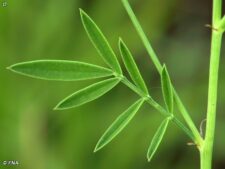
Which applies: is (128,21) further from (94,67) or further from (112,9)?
(94,67)

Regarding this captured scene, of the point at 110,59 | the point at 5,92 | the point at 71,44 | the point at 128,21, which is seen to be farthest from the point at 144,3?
the point at 110,59

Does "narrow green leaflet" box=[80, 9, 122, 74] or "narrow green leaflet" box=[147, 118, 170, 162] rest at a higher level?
"narrow green leaflet" box=[80, 9, 122, 74]

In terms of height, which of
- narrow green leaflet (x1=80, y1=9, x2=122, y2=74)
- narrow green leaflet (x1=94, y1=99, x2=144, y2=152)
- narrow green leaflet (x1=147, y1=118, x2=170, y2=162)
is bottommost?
narrow green leaflet (x1=147, y1=118, x2=170, y2=162)
